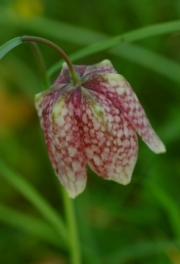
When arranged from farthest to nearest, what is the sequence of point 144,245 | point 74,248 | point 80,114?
point 144,245 < point 74,248 < point 80,114

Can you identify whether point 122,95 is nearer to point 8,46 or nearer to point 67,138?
point 67,138

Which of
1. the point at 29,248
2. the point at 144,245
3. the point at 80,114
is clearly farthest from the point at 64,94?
the point at 29,248

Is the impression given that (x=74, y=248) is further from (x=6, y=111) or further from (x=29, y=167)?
(x=6, y=111)

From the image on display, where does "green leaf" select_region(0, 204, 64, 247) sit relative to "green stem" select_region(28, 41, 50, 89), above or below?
below

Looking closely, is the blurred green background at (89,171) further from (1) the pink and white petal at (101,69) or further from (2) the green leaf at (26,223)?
(1) the pink and white petal at (101,69)

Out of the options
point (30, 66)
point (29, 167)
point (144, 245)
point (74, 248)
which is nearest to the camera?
point (74, 248)

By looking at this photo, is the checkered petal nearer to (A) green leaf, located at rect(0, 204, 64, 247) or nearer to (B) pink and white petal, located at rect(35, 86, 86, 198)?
(B) pink and white petal, located at rect(35, 86, 86, 198)

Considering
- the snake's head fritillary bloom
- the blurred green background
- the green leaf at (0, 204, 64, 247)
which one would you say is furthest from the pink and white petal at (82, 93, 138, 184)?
the green leaf at (0, 204, 64, 247)

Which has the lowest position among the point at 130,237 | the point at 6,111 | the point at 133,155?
the point at 130,237

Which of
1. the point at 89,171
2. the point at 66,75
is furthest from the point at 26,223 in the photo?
the point at 66,75
